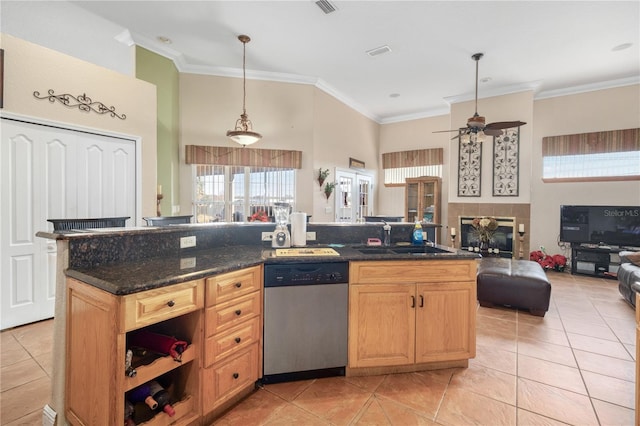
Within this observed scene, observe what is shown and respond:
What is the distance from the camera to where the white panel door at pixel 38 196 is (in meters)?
2.83

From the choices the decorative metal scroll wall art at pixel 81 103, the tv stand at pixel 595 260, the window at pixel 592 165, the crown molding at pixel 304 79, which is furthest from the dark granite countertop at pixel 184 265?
the window at pixel 592 165

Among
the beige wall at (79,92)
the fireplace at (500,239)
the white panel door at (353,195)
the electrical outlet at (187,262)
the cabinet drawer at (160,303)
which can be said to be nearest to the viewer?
the cabinet drawer at (160,303)

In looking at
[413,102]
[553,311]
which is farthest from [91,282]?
[413,102]

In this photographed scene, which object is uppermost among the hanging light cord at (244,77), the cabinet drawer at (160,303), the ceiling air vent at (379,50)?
the ceiling air vent at (379,50)

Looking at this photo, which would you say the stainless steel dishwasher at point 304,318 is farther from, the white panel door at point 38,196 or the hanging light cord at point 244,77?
the hanging light cord at point 244,77

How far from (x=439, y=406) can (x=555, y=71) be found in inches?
220

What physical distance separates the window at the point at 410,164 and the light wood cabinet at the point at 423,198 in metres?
0.45

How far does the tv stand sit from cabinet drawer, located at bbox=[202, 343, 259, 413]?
5875 millimetres

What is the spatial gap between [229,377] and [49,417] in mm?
957

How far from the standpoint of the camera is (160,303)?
1386 millimetres

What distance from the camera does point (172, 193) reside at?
4523 millimetres

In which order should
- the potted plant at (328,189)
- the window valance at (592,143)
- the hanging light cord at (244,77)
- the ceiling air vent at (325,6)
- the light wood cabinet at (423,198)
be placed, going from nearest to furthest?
the ceiling air vent at (325,6), the hanging light cord at (244,77), the window valance at (592,143), the potted plant at (328,189), the light wood cabinet at (423,198)

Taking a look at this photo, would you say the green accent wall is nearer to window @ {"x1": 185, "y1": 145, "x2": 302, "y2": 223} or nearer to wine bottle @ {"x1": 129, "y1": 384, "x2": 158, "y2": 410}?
window @ {"x1": 185, "y1": 145, "x2": 302, "y2": 223}

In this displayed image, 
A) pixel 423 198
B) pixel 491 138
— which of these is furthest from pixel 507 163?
pixel 423 198
